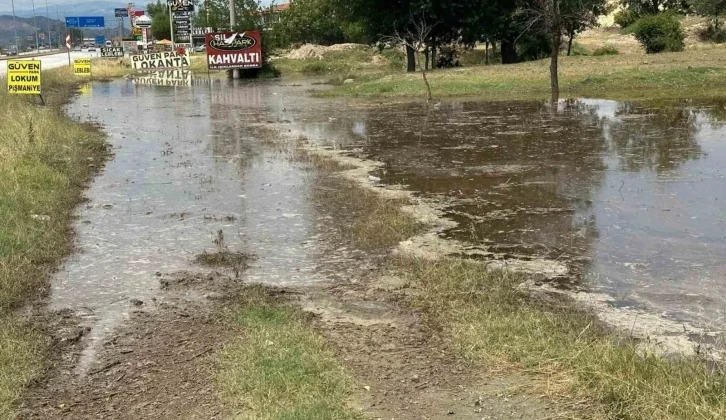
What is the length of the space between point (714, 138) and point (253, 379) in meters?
13.0

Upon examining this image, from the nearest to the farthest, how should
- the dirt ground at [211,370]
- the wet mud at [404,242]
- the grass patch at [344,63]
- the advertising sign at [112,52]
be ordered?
1. the dirt ground at [211,370]
2. the wet mud at [404,242]
3. the grass patch at [344,63]
4. the advertising sign at [112,52]

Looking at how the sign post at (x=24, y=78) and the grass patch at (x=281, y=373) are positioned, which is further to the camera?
the sign post at (x=24, y=78)

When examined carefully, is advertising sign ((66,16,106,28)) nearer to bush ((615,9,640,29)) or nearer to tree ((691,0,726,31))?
bush ((615,9,640,29))

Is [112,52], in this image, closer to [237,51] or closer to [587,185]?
[237,51]

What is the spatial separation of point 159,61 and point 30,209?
4949 cm

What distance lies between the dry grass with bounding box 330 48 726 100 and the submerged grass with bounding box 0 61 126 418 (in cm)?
1453

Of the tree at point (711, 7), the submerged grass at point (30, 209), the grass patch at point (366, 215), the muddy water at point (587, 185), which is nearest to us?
the submerged grass at point (30, 209)

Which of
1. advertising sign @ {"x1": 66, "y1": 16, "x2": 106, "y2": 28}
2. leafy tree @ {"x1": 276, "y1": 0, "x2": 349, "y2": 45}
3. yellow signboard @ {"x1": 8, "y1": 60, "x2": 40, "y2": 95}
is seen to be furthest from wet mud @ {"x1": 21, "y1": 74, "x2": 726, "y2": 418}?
advertising sign @ {"x1": 66, "y1": 16, "x2": 106, "y2": 28}

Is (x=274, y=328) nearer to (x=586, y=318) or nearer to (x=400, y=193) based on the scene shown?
(x=586, y=318)

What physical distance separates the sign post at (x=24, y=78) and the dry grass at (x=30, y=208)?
211 cm

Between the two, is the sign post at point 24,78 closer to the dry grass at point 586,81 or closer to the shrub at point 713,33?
the dry grass at point 586,81

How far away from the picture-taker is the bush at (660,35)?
141 ft

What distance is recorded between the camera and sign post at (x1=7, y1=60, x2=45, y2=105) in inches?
766

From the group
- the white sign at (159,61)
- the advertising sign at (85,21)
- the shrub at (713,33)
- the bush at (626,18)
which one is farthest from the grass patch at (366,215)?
the advertising sign at (85,21)
